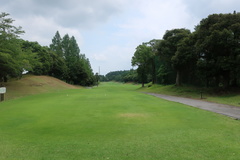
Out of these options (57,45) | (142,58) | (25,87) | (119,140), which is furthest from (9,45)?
(57,45)

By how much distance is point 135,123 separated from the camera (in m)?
9.29

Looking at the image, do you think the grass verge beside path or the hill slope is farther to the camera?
the hill slope

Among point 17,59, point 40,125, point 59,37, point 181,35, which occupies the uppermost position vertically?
point 59,37

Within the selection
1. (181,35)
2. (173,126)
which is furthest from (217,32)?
(173,126)

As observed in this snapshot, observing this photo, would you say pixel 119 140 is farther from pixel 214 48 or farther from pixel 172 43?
pixel 172 43

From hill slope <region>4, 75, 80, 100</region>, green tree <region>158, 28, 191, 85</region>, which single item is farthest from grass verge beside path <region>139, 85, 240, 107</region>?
hill slope <region>4, 75, 80, 100</region>

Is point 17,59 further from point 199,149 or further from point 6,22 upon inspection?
point 199,149

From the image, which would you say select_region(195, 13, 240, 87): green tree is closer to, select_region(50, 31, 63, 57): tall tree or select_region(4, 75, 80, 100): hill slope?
select_region(4, 75, 80, 100): hill slope

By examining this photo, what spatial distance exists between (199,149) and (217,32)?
23579 millimetres

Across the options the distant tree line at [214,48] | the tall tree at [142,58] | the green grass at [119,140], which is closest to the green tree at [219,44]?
the distant tree line at [214,48]

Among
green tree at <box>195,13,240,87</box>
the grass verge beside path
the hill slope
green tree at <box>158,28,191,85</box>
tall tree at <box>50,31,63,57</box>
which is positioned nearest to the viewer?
the grass verge beside path

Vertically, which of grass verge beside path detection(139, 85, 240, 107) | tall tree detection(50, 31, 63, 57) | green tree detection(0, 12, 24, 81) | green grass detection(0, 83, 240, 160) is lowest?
green grass detection(0, 83, 240, 160)

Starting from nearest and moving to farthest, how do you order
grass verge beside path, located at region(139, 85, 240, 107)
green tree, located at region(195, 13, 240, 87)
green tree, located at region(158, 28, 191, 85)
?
grass verge beside path, located at region(139, 85, 240, 107), green tree, located at region(195, 13, 240, 87), green tree, located at region(158, 28, 191, 85)

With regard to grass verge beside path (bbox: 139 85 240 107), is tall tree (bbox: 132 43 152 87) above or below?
above
